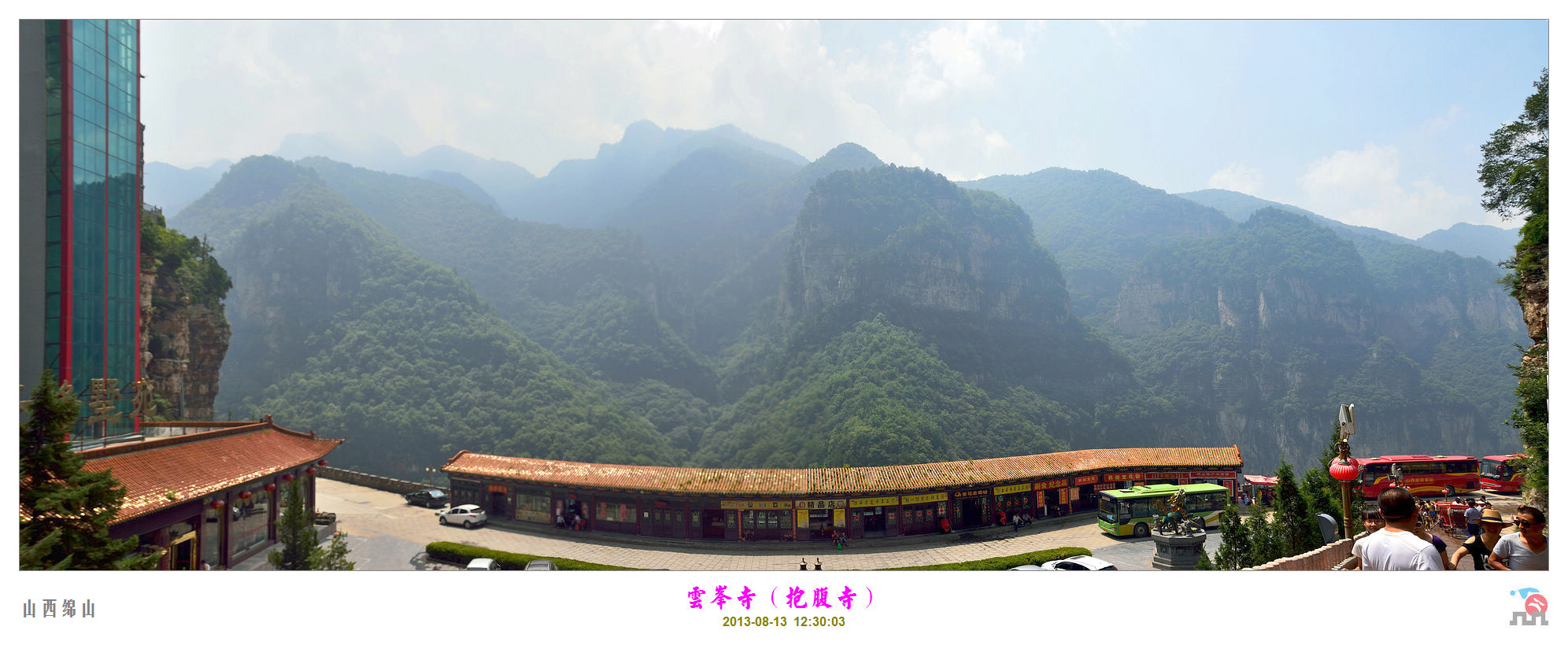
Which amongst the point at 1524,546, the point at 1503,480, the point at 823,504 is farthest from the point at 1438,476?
the point at 1524,546

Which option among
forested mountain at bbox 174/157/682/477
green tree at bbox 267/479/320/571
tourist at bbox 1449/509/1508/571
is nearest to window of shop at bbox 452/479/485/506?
green tree at bbox 267/479/320/571

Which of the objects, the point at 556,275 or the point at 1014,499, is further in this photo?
the point at 556,275

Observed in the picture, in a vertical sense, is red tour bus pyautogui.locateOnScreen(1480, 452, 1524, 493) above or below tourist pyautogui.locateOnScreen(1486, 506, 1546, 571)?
below

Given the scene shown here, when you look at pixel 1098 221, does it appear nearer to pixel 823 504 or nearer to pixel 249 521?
pixel 823 504

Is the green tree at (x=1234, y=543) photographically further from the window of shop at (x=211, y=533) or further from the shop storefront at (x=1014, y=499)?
the window of shop at (x=211, y=533)

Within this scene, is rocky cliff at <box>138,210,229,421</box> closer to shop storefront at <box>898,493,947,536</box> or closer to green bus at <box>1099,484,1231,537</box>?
shop storefront at <box>898,493,947,536</box>

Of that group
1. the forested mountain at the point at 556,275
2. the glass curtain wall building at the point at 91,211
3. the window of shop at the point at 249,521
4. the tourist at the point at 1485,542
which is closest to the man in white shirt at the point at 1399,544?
the tourist at the point at 1485,542
